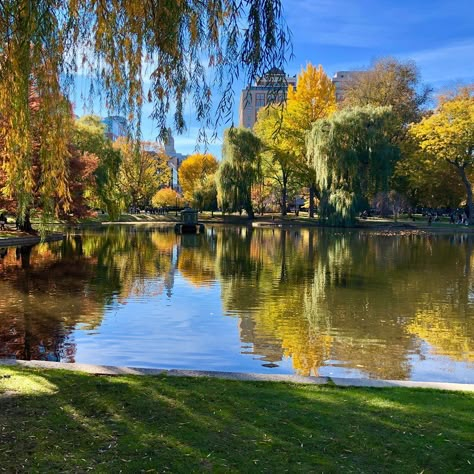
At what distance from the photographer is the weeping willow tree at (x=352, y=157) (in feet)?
140

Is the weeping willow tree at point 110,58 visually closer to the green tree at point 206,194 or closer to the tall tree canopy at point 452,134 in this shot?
the tall tree canopy at point 452,134

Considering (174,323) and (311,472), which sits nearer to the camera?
(311,472)

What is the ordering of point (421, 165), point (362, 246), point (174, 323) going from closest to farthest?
point (174, 323) < point (362, 246) < point (421, 165)

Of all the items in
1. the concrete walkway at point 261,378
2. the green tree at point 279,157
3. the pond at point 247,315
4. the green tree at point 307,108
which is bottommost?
the pond at point 247,315

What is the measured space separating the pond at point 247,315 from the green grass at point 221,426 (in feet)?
8.23

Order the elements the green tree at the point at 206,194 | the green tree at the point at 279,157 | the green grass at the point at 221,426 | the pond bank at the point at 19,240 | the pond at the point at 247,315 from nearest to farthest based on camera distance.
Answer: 1. the green grass at the point at 221,426
2. the pond at the point at 247,315
3. the pond bank at the point at 19,240
4. the green tree at the point at 279,157
5. the green tree at the point at 206,194

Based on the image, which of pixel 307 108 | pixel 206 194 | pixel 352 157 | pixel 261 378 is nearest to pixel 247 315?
pixel 261 378

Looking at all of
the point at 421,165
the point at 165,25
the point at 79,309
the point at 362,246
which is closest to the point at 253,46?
the point at 165,25

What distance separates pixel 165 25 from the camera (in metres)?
4.68

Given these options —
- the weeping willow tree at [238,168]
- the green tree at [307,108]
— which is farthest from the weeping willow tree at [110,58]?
the green tree at [307,108]

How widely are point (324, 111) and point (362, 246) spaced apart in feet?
92.8

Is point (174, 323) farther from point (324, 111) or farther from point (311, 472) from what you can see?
point (324, 111)

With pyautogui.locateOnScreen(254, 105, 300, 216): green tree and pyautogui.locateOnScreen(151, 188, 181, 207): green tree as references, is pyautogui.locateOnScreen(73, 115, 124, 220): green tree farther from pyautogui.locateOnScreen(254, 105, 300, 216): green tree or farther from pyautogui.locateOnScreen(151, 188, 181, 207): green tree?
pyautogui.locateOnScreen(151, 188, 181, 207): green tree

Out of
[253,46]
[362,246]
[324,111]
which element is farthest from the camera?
[324,111]
